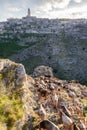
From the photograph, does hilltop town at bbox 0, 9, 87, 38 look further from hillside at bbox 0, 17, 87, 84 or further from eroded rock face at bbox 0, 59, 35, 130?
eroded rock face at bbox 0, 59, 35, 130

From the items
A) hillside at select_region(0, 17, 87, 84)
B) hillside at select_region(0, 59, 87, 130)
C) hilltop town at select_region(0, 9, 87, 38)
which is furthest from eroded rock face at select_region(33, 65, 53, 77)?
hilltop town at select_region(0, 9, 87, 38)

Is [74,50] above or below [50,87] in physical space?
below

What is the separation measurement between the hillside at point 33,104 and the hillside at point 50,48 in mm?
88877

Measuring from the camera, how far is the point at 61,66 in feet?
434

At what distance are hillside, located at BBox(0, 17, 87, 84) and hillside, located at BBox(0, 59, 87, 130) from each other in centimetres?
8888

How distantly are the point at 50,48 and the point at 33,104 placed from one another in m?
125

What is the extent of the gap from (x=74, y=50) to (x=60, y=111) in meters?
121

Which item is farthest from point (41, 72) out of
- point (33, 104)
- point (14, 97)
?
point (14, 97)

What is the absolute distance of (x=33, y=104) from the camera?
2081 centimetres

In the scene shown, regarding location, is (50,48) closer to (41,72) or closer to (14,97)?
(41,72)

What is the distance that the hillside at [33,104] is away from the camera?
61.3 feet

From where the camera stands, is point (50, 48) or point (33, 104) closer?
point (33, 104)

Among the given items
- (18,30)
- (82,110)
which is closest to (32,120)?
(82,110)

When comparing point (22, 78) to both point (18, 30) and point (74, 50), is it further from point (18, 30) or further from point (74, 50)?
point (18, 30)
